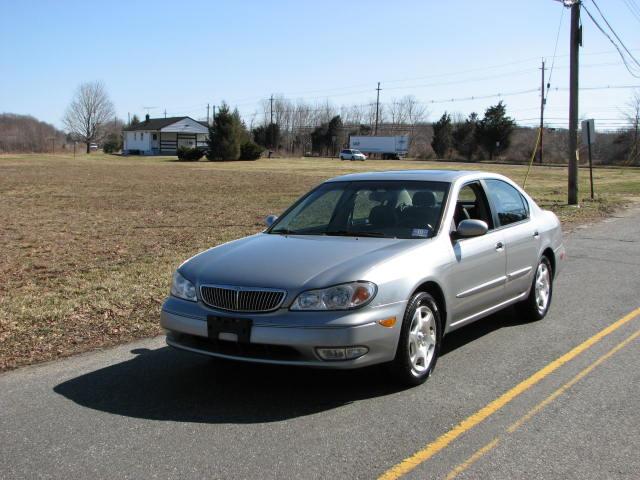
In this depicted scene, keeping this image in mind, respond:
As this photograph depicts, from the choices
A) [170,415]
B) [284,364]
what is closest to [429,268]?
[284,364]

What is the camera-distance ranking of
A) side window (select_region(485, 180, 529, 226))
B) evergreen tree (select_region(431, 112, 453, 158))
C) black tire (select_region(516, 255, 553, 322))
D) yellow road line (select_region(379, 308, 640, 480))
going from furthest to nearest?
evergreen tree (select_region(431, 112, 453, 158)), black tire (select_region(516, 255, 553, 322)), side window (select_region(485, 180, 529, 226)), yellow road line (select_region(379, 308, 640, 480))

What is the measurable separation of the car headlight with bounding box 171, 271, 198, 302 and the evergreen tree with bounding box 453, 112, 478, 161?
83556 millimetres

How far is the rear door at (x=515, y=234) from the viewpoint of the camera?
6.45 metres

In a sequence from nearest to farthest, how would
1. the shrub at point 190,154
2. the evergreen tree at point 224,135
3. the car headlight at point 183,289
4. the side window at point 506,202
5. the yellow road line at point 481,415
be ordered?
the yellow road line at point 481,415, the car headlight at point 183,289, the side window at point 506,202, the evergreen tree at point 224,135, the shrub at point 190,154

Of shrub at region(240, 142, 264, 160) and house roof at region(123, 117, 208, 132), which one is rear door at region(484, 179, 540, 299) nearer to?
shrub at region(240, 142, 264, 160)

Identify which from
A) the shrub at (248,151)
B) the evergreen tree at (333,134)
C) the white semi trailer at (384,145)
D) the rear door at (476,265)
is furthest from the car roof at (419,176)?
the evergreen tree at (333,134)

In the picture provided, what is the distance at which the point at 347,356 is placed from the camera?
4.55m

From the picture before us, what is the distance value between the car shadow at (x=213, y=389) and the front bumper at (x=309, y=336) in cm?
33

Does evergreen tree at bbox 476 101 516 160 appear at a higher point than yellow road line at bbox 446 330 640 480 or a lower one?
higher

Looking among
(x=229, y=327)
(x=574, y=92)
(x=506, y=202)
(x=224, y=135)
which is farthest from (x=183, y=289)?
(x=224, y=135)

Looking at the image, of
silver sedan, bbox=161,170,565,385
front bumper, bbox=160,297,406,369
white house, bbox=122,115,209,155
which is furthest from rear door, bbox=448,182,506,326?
white house, bbox=122,115,209,155

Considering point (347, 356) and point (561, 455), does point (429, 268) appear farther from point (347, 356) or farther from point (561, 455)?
point (561, 455)

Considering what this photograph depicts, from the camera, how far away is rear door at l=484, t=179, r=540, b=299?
6.45 metres

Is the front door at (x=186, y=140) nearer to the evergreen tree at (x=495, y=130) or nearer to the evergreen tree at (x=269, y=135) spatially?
the evergreen tree at (x=269, y=135)
